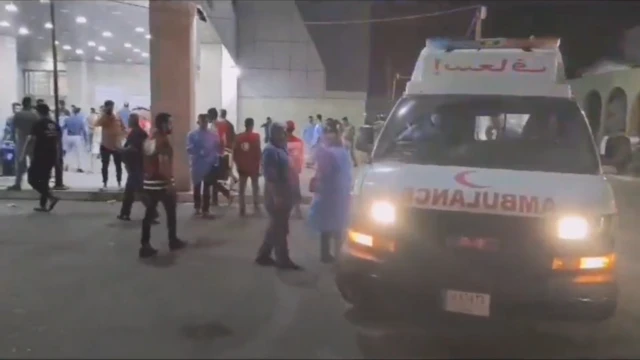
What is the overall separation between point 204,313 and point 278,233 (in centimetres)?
183

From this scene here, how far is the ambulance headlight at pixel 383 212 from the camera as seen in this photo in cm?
470

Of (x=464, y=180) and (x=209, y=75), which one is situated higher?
(x=209, y=75)

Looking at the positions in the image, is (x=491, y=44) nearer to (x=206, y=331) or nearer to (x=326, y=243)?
(x=326, y=243)

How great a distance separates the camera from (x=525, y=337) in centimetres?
545

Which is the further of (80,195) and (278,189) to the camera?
(80,195)

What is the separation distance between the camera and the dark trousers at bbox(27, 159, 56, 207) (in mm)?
10617

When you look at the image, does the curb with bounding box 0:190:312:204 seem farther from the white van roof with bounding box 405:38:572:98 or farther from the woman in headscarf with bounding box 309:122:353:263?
the white van roof with bounding box 405:38:572:98

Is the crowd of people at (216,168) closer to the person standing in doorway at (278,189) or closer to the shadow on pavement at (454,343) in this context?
the person standing in doorway at (278,189)

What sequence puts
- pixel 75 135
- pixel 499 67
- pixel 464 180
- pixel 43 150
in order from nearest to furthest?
pixel 464 180, pixel 499 67, pixel 43 150, pixel 75 135

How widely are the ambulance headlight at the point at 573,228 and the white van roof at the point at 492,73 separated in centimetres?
169

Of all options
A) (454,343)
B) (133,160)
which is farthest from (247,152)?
(454,343)

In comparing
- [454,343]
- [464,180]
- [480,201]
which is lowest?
[454,343]

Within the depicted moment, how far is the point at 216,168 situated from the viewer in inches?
421

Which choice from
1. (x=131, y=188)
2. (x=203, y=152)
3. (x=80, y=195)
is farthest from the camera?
(x=80, y=195)
